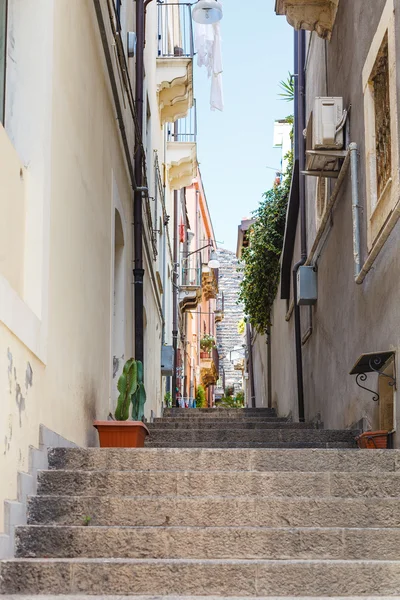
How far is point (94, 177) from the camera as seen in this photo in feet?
29.3

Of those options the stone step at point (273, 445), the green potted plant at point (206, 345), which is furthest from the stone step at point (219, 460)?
the green potted plant at point (206, 345)

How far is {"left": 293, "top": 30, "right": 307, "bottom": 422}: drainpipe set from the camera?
13842 mm

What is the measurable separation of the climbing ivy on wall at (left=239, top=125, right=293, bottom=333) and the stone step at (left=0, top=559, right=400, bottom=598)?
12.7 meters

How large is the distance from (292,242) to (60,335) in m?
9.34

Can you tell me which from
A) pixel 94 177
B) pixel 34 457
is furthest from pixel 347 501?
pixel 94 177

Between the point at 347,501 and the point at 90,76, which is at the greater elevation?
the point at 90,76

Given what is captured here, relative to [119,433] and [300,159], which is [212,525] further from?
[300,159]

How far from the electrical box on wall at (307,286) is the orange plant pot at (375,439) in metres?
4.64

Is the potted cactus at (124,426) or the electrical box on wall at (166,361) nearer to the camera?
the potted cactus at (124,426)

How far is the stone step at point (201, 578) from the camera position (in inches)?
190

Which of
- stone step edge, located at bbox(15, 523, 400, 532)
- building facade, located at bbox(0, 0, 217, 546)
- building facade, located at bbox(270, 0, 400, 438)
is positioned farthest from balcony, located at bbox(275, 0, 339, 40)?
stone step edge, located at bbox(15, 523, 400, 532)

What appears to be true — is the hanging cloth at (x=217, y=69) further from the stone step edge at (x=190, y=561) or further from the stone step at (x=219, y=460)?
the stone step edge at (x=190, y=561)

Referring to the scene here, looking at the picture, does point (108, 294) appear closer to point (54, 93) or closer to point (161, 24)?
point (54, 93)

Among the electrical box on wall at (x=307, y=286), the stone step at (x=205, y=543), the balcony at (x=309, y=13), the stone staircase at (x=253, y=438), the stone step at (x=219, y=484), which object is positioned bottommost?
the stone step at (x=205, y=543)
